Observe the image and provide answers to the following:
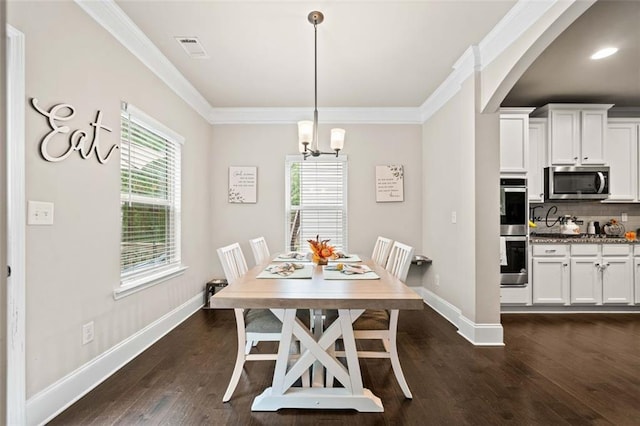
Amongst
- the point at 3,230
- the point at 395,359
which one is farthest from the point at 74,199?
the point at 395,359

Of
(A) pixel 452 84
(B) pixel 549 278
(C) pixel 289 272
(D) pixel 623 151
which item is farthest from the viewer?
(D) pixel 623 151

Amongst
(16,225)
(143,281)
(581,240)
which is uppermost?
(16,225)

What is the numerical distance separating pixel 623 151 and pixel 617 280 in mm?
1559

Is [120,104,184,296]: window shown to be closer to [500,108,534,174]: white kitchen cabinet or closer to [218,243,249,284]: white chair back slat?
[218,243,249,284]: white chair back slat

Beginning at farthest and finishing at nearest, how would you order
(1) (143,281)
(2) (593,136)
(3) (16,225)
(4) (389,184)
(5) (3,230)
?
(4) (389,184) → (2) (593,136) → (1) (143,281) → (3) (16,225) → (5) (3,230)

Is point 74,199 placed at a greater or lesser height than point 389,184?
lesser

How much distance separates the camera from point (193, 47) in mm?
2850

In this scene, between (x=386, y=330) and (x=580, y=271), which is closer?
(x=386, y=330)

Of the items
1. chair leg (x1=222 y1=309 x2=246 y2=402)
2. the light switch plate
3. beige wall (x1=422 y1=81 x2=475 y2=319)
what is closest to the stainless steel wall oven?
beige wall (x1=422 y1=81 x2=475 y2=319)

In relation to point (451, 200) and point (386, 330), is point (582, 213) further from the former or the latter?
point (386, 330)

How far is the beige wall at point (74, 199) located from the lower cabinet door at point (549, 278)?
159 inches

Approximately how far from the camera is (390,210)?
4.57 m

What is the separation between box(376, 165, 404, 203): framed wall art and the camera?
4.55 meters

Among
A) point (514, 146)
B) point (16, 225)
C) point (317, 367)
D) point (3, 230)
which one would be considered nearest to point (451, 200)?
point (514, 146)
